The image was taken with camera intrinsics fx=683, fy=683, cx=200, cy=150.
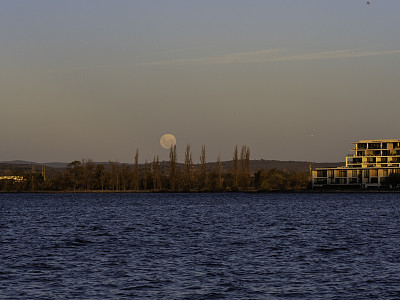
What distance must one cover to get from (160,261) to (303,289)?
13543 mm

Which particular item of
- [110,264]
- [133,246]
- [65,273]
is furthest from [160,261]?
[133,246]

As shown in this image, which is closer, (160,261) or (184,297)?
(184,297)

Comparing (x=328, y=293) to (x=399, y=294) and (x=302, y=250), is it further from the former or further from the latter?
(x=302, y=250)

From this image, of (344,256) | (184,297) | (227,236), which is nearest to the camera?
(184,297)

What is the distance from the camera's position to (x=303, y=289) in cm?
3444

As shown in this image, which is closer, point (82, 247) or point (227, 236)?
point (82, 247)

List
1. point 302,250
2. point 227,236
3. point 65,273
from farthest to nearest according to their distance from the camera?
point 227,236, point 302,250, point 65,273

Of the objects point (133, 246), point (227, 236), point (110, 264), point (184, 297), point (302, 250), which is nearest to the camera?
Answer: point (184, 297)

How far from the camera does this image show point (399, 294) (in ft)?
108

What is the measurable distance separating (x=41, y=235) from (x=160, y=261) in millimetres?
27777

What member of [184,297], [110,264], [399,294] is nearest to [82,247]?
[110,264]

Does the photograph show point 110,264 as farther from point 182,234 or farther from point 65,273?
point 182,234

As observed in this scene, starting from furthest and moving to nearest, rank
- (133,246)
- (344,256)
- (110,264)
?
(133,246), (344,256), (110,264)

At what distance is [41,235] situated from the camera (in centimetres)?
6969
